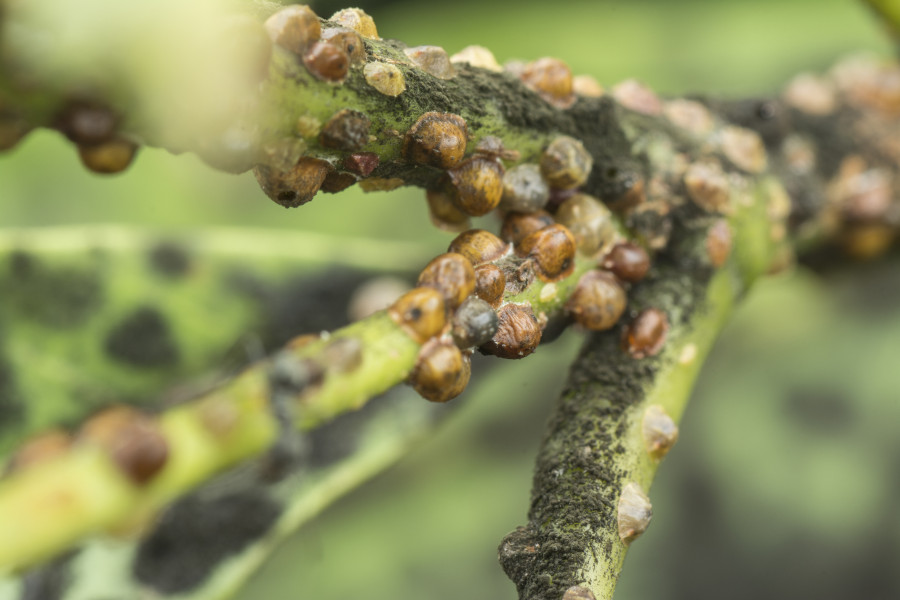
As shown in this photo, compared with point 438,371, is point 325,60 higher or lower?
higher

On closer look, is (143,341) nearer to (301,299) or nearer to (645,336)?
(301,299)

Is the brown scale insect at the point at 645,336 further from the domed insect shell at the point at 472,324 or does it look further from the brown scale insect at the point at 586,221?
the domed insect shell at the point at 472,324

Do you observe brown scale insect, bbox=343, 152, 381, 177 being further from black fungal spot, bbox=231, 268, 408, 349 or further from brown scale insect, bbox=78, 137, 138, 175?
black fungal spot, bbox=231, 268, 408, 349

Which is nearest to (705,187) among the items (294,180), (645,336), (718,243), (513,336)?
(718,243)

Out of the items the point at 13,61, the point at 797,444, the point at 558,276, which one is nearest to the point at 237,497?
the point at 558,276

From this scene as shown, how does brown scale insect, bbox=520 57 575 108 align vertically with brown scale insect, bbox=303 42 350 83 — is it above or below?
above

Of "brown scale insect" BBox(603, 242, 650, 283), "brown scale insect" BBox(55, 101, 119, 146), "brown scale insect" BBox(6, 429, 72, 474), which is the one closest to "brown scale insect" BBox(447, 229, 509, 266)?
"brown scale insect" BBox(603, 242, 650, 283)

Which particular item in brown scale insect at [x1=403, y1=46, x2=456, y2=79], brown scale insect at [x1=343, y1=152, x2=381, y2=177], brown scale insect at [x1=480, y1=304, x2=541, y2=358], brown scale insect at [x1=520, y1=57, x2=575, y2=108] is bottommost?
brown scale insect at [x1=480, y1=304, x2=541, y2=358]
